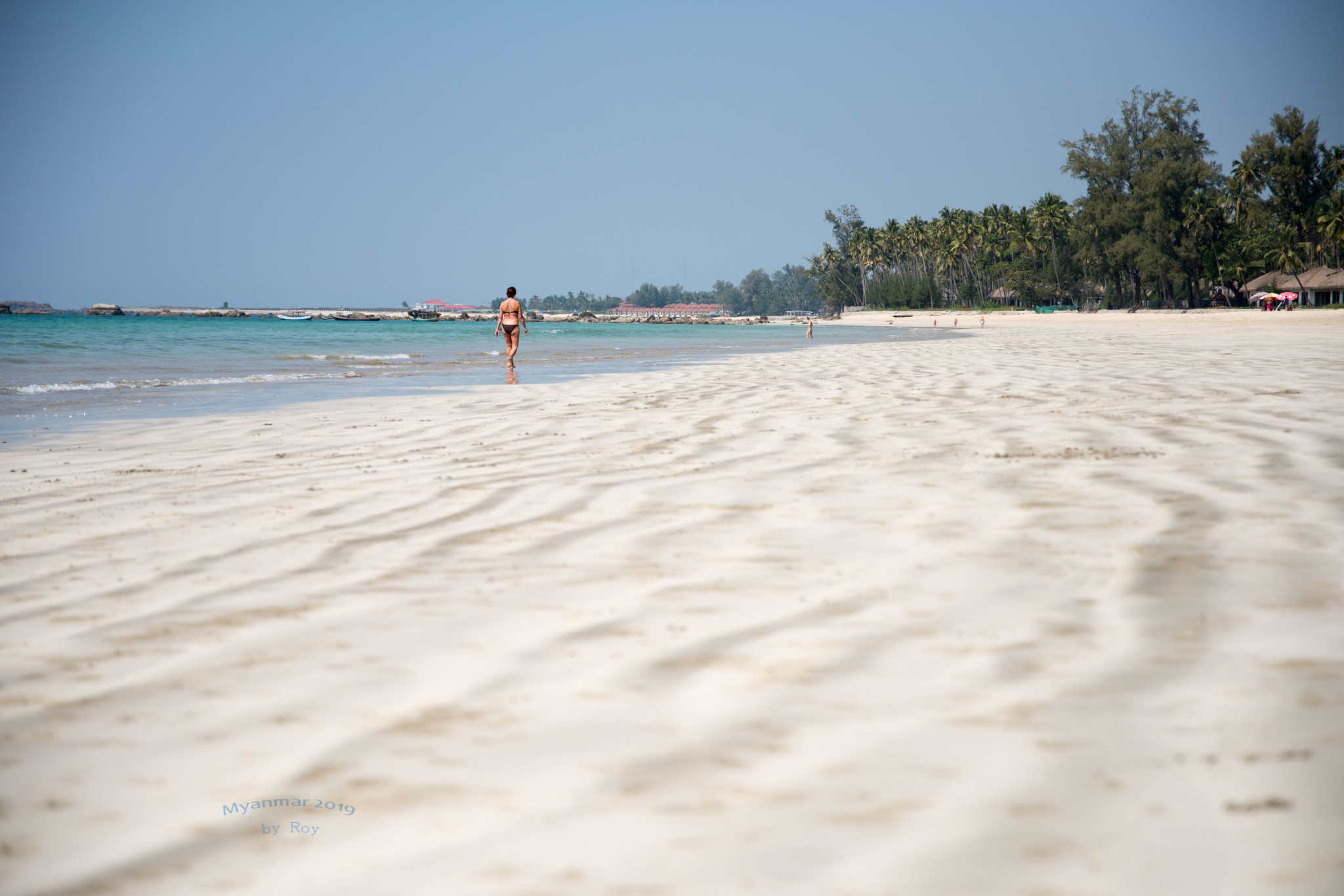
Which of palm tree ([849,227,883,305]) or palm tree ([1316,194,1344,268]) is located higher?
palm tree ([849,227,883,305])

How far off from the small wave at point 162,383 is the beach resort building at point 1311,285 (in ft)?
192

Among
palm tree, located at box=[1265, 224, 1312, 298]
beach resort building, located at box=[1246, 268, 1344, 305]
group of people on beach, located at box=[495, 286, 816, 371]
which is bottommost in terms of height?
group of people on beach, located at box=[495, 286, 816, 371]

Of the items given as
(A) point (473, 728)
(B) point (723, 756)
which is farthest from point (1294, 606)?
(A) point (473, 728)

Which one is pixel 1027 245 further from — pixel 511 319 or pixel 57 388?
pixel 57 388

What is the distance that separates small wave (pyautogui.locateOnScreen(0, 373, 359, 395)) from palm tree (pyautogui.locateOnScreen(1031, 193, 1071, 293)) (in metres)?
73.8

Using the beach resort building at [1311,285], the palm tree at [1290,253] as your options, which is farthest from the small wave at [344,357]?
the palm tree at [1290,253]

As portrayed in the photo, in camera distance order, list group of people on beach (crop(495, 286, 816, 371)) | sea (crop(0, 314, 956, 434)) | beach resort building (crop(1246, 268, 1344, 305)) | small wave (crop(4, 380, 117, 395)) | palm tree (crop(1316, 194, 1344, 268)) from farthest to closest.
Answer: beach resort building (crop(1246, 268, 1344, 305)) < palm tree (crop(1316, 194, 1344, 268)) < group of people on beach (crop(495, 286, 816, 371)) < small wave (crop(4, 380, 117, 395)) < sea (crop(0, 314, 956, 434))

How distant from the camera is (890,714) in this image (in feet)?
6.35

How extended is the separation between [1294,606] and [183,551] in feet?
12.5

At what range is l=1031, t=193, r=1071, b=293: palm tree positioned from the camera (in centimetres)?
7669

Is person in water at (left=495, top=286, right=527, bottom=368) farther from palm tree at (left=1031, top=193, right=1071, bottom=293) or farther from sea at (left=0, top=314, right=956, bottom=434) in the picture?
palm tree at (left=1031, top=193, right=1071, bottom=293)

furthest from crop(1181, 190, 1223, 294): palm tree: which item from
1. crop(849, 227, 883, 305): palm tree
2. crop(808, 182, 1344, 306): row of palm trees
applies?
crop(849, 227, 883, 305): palm tree

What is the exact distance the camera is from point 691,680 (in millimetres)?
2148

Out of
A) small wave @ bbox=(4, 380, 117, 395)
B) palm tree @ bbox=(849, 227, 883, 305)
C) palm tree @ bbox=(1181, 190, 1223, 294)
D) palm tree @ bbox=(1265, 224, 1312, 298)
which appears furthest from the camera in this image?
palm tree @ bbox=(849, 227, 883, 305)
